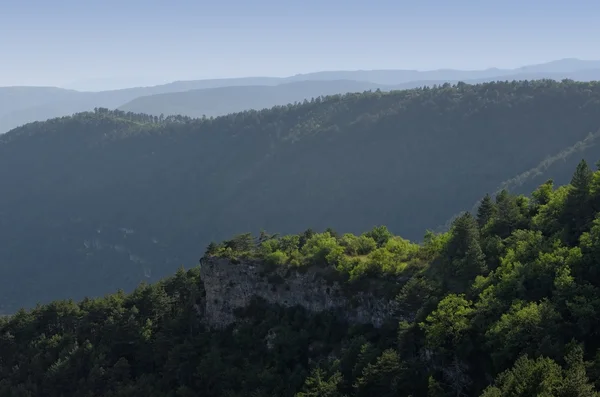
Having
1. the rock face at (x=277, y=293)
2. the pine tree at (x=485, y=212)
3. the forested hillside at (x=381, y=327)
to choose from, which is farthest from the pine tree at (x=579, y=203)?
the rock face at (x=277, y=293)

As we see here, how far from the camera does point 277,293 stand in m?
44.7

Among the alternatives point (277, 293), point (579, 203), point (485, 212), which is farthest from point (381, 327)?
point (579, 203)

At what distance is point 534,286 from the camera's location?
31.5 metres

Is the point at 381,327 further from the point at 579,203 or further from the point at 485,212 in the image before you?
the point at 579,203

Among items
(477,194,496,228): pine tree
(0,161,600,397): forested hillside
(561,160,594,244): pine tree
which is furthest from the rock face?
(561,160,594,244): pine tree

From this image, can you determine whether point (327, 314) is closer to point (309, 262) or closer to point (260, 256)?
point (309, 262)

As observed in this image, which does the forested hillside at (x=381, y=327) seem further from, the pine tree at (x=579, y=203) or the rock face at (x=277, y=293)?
the rock face at (x=277, y=293)

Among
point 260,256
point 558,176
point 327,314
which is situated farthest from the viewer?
point 558,176

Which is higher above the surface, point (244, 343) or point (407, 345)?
point (407, 345)

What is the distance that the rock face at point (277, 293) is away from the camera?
39.0 m

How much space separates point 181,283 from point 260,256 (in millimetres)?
11641

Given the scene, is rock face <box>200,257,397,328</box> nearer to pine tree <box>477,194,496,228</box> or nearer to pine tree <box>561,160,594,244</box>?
pine tree <box>477,194,496,228</box>

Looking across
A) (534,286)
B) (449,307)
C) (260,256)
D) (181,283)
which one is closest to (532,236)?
(534,286)

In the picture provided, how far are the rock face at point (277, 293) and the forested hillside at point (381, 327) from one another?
0.44m
